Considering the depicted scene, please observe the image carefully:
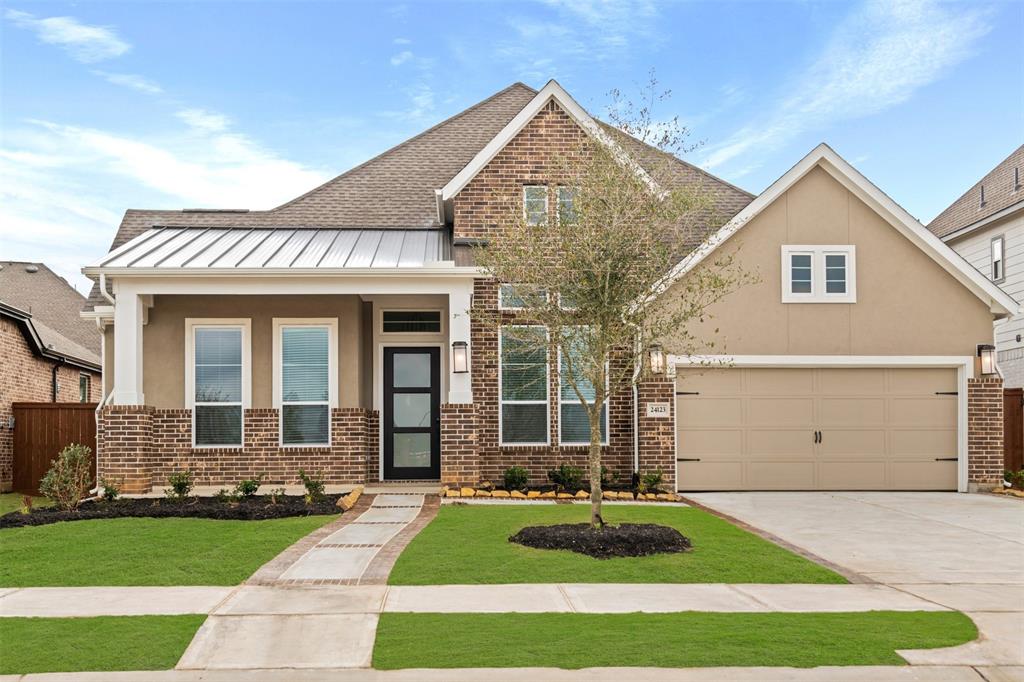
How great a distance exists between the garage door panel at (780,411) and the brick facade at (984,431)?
8.93 feet

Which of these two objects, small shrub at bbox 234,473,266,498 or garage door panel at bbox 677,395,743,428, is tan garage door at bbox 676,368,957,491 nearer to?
garage door panel at bbox 677,395,743,428

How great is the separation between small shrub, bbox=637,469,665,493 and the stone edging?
433cm

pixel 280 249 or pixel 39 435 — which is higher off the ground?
pixel 280 249

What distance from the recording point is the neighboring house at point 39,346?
680 inches

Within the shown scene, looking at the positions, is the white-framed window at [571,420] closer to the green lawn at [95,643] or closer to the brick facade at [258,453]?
the brick facade at [258,453]

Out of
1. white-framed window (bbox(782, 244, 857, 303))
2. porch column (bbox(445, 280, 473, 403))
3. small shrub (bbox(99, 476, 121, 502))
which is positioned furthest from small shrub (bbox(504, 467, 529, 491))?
small shrub (bbox(99, 476, 121, 502))

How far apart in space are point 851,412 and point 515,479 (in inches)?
232

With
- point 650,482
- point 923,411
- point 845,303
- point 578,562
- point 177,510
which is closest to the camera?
point 578,562

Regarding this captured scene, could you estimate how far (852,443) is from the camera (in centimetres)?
1475

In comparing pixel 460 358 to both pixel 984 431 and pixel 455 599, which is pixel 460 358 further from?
pixel 984 431

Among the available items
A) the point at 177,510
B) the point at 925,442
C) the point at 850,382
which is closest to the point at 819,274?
the point at 850,382

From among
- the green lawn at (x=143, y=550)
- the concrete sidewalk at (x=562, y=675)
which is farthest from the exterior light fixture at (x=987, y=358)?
the green lawn at (x=143, y=550)

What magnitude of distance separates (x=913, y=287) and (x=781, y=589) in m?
8.72

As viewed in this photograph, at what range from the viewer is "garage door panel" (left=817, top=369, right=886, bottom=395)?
48.3ft
